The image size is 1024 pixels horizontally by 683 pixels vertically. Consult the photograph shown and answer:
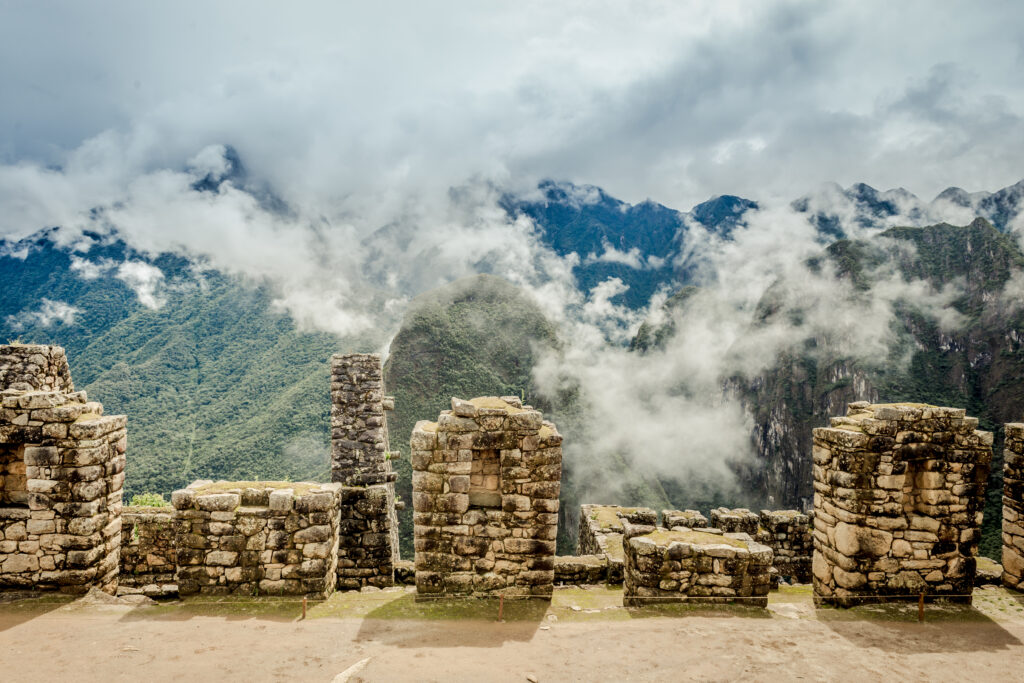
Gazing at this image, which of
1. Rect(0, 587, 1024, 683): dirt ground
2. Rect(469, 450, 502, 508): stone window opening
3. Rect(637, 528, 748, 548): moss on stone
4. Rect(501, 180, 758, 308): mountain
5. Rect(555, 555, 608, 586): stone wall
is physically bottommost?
Rect(555, 555, 608, 586): stone wall

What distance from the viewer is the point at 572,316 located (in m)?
137

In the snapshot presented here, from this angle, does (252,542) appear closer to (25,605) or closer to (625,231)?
(25,605)

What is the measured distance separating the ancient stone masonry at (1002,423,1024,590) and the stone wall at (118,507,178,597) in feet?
50.2

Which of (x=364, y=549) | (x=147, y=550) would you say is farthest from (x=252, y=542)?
(x=147, y=550)

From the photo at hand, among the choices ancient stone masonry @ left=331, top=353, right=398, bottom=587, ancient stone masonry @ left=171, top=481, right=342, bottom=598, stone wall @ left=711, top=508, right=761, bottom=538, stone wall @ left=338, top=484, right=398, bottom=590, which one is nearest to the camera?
ancient stone masonry @ left=171, top=481, right=342, bottom=598

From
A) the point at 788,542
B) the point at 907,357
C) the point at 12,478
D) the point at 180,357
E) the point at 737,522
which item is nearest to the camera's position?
the point at 12,478

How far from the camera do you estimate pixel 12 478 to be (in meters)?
7.15

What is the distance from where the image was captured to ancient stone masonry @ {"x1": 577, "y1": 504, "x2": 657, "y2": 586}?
350 inches

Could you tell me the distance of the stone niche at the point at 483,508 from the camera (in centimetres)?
684

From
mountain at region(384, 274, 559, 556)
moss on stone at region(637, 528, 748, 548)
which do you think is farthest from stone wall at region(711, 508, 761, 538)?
mountain at region(384, 274, 559, 556)

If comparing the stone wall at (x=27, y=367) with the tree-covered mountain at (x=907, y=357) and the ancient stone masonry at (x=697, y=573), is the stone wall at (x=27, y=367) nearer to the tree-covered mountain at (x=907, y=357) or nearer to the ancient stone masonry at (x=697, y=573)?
the ancient stone masonry at (x=697, y=573)

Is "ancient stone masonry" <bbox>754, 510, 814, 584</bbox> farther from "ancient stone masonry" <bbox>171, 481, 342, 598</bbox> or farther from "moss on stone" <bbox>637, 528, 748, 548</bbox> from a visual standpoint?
"ancient stone masonry" <bbox>171, 481, 342, 598</bbox>

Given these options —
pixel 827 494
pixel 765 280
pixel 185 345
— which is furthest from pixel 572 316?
pixel 827 494

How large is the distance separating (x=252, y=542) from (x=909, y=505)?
928 centimetres
